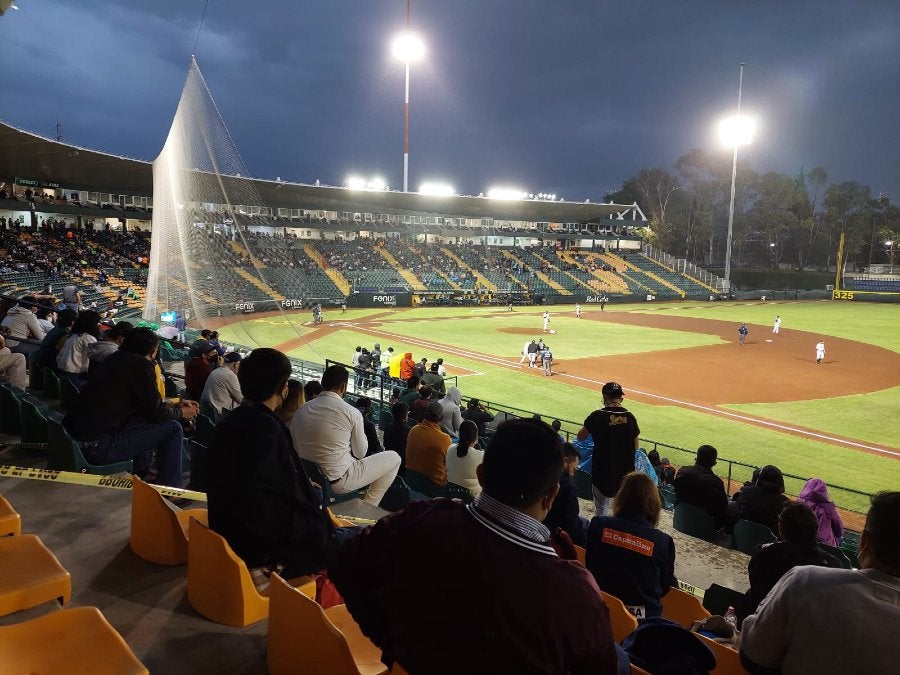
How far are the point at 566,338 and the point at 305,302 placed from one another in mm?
19544

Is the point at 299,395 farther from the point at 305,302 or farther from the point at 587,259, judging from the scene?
the point at 587,259

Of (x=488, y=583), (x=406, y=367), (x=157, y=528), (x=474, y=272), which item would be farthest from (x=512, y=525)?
(x=474, y=272)

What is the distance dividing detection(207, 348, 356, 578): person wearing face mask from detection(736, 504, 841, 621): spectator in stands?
265 cm

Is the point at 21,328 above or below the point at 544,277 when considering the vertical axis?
below

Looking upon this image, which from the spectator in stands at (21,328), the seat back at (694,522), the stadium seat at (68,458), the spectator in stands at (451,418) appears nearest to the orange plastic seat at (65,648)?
the stadium seat at (68,458)

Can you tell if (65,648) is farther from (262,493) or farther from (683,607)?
(683,607)

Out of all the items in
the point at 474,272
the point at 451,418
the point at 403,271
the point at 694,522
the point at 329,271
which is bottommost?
the point at 694,522

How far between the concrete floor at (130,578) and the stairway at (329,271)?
48.3m

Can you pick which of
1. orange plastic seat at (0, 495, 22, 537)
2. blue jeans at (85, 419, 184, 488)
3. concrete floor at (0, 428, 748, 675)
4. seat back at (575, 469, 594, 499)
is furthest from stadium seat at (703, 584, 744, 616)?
orange plastic seat at (0, 495, 22, 537)

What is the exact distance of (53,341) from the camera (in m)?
8.73

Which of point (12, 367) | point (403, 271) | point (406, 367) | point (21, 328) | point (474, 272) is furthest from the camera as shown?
point (474, 272)

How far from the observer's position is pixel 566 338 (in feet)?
110

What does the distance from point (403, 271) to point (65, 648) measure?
59.8m

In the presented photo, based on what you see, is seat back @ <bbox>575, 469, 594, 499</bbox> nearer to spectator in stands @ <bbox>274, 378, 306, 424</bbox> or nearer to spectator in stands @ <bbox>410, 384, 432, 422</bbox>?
spectator in stands @ <bbox>410, 384, 432, 422</bbox>
